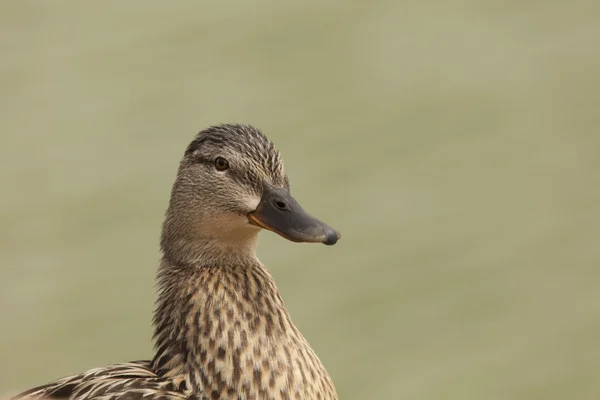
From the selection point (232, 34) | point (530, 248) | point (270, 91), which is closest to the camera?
point (530, 248)

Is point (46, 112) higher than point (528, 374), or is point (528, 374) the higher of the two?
point (46, 112)

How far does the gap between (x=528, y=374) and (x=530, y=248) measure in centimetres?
92

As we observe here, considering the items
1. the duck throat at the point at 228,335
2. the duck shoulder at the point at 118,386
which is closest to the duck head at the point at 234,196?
the duck throat at the point at 228,335

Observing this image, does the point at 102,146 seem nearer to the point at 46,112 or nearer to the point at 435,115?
the point at 46,112

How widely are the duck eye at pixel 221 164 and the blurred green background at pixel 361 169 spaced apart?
2.67 meters

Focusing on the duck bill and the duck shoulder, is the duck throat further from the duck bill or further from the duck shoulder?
the duck bill

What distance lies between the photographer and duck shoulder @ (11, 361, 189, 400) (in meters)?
3.38

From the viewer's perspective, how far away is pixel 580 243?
22.4 feet

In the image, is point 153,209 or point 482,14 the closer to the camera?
point 153,209

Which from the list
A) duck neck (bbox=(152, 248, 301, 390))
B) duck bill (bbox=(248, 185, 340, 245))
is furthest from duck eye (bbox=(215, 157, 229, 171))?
duck neck (bbox=(152, 248, 301, 390))

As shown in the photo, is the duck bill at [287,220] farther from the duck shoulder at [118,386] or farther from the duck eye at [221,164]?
the duck shoulder at [118,386]

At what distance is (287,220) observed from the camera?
3.38 meters

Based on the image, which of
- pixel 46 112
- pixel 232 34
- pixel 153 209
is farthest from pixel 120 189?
pixel 232 34

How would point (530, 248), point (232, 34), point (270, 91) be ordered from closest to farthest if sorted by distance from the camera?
1. point (530, 248)
2. point (270, 91)
3. point (232, 34)
